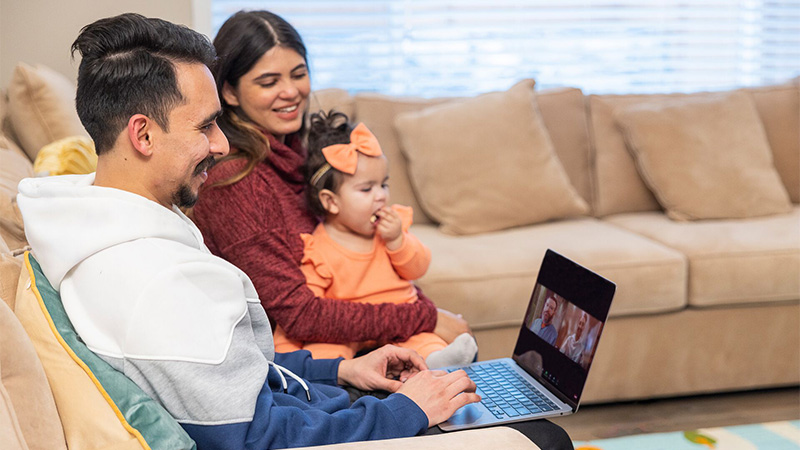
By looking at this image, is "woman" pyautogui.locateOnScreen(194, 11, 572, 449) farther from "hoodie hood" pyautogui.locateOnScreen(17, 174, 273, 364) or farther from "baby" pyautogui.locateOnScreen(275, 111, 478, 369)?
"hoodie hood" pyautogui.locateOnScreen(17, 174, 273, 364)

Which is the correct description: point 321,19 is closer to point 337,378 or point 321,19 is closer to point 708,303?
point 708,303

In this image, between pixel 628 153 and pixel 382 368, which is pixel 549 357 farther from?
pixel 628 153

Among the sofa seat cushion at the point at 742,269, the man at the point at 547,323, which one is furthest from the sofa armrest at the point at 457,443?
the sofa seat cushion at the point at 742,269

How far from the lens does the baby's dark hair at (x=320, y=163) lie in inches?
70.9

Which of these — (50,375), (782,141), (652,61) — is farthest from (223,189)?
(652,61)

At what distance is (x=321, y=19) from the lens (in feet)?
11.5

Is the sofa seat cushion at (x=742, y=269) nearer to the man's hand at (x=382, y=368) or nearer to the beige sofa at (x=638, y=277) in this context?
the beige sofa at (x=638, y=277)

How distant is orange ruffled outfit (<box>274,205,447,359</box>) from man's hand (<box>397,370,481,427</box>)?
42 cm

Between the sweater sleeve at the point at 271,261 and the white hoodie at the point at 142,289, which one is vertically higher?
the white hoodie at the point at 142,289

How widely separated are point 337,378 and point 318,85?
7.43 feet

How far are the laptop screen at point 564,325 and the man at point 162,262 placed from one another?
0.30m

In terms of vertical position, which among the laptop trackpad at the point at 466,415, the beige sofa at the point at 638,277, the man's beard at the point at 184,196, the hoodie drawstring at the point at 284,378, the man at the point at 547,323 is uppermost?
the man's beard at the point at 184,196

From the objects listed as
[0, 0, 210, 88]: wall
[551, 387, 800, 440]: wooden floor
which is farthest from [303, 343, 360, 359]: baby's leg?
[0, 0, 210, 88]: wall

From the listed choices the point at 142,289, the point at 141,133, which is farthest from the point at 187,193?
the point at 142,289
